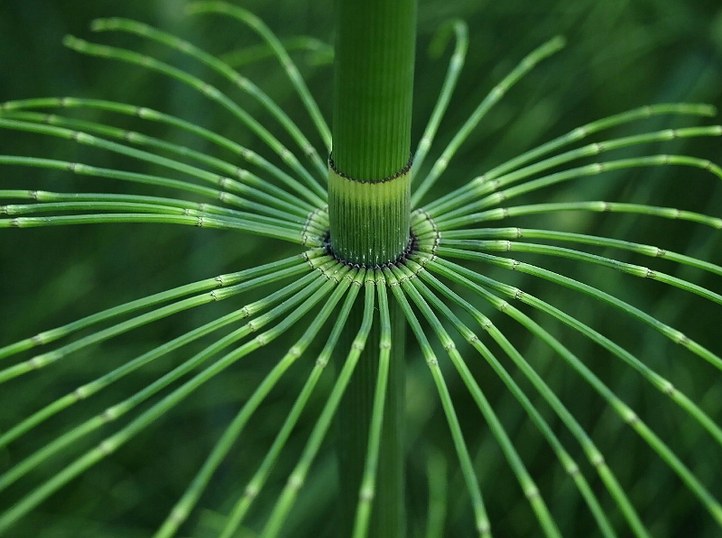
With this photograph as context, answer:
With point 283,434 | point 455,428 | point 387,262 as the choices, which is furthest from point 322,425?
point 387,262

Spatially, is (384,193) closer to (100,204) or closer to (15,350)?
(100,204)

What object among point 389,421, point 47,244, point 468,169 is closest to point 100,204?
point 389,421

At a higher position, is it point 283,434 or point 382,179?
point 382,179

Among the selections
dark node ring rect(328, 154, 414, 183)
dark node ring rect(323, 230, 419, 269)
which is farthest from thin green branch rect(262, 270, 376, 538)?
dark node ring rect(328, 154, 414, 183)

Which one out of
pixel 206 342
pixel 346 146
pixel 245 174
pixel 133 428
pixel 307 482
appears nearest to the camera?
pixel 133 428

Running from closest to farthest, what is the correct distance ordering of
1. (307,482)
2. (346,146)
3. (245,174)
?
(346,146) < (245,174) < (307,482)

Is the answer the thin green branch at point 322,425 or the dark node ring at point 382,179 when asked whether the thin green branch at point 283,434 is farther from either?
the dark node ring at point 382,179

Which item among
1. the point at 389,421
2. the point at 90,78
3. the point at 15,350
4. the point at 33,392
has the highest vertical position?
the point at 90,78

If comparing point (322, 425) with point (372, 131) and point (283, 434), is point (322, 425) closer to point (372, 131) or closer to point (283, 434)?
point (283, 434)

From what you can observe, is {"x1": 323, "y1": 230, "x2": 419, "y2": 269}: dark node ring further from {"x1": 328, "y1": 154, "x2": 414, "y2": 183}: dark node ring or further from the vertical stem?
{"x1": 328, "y1": 154, "x2": 414, "y2": 183}: dark node ring
